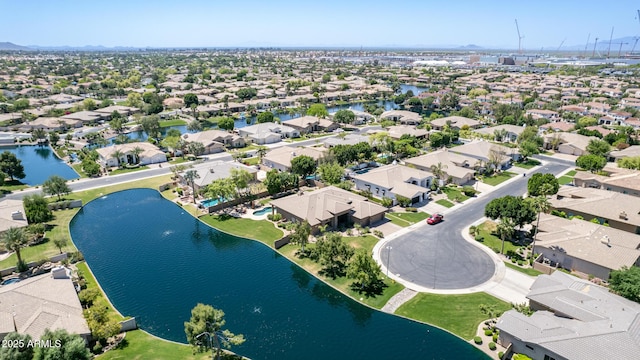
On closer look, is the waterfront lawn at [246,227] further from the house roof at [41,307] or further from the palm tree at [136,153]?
the palm tree at [136,153]

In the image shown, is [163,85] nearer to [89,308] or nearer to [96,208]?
[96,208]

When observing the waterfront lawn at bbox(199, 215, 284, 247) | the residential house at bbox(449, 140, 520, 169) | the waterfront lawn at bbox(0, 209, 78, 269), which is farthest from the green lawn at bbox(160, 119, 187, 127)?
the residential house at bbox(449, 140, 520, 169)

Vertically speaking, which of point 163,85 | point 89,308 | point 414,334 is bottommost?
point 414,334

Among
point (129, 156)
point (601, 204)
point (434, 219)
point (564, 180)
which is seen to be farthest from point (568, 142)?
point (129, 156)

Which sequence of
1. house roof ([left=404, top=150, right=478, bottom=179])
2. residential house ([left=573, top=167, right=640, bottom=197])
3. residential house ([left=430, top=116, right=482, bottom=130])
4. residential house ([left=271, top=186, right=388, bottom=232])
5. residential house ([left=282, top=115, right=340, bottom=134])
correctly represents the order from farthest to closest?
residential house ([left=430, top=116, right=482, bottom=130]) → residential house ([left=282, top=115, right=340, bottom=134]) → house roof ([left=404, top=150, right=478, bottom=179]) → residential house ([left=573, top=167, right=640, bottom=197]) → residential house ([left=271, top=186, right=388, bottom=232])

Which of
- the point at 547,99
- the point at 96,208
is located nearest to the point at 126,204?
the point at 96,208

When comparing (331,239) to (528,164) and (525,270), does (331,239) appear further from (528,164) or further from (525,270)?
(528,164)

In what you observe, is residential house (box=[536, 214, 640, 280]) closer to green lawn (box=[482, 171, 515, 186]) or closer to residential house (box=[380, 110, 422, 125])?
green lawn (box=[482, 171, 515, 186])
